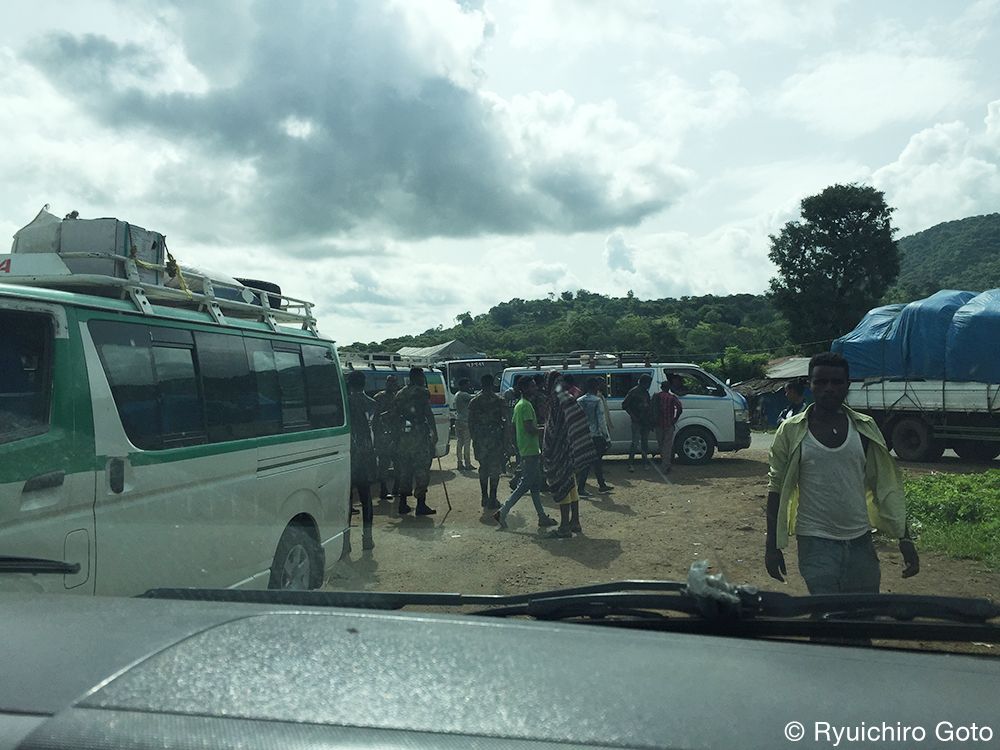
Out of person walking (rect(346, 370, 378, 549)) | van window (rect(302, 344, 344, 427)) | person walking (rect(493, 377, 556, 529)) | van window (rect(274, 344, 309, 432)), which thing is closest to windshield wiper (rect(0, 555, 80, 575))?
van window (rect(274, 344, 309, 432))

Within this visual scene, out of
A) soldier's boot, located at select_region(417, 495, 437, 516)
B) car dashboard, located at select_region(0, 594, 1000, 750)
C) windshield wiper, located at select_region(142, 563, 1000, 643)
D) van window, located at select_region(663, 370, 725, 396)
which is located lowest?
soldier's boot, located at select_region(417, 495, 437, 516)

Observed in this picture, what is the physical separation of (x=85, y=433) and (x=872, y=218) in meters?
49.5

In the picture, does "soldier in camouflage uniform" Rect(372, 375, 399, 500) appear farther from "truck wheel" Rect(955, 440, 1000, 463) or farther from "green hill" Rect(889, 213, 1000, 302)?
"green hill" Rect(889, 213, 1000, 302)

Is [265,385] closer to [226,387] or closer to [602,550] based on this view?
[226,387]

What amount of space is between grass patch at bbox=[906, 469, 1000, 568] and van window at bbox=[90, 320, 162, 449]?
22.9ft

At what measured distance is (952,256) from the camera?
68188 millimetres

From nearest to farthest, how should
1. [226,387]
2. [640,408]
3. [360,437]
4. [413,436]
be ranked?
1. [226,387]
2. [360,437]
3. [413,436]
4. [640,408]

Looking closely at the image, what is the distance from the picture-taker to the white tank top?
3984mm

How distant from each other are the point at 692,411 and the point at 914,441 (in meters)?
4.63

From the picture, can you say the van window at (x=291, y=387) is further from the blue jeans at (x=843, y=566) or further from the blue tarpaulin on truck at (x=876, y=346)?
the blue tarpaulin on truck at (x=876, y=346)

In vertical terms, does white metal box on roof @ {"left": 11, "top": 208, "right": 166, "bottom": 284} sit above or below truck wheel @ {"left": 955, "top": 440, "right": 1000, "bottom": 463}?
above

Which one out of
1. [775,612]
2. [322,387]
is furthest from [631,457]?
[775,612]

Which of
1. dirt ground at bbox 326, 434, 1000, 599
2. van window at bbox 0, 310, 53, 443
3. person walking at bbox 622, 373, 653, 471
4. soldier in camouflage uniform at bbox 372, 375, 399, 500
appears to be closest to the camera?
van window at bbox 0, 310, 53, 443

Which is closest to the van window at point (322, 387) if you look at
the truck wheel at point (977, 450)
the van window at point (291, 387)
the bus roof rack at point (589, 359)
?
the van window at point (291, 387)
